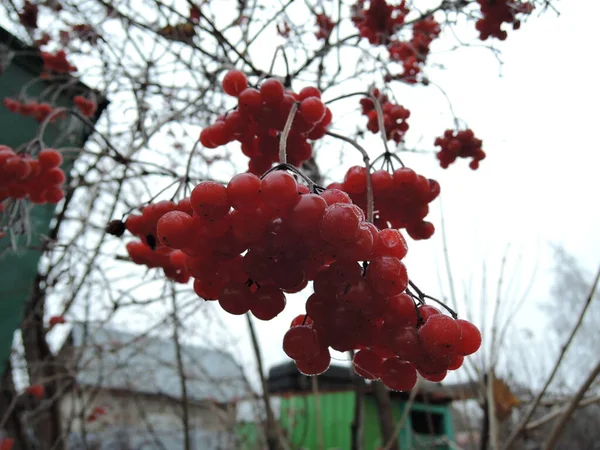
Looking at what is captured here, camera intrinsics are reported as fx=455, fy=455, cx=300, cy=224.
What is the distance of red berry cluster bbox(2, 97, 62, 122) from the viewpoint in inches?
104

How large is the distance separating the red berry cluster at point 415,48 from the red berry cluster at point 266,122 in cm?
130

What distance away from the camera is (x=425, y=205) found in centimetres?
92

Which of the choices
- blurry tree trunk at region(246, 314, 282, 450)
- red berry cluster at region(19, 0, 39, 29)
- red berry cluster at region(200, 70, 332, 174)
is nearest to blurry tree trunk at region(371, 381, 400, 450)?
blurry tree trunk at region(246, 314, 282, 450)

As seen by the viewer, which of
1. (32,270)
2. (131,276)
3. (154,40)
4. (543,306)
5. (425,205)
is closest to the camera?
(425,205)

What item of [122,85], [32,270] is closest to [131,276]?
[32,270]

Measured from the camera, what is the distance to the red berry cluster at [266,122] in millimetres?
944

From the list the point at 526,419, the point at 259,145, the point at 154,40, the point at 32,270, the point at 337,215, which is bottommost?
the point at 526,419

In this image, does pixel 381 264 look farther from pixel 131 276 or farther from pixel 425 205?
pixel 131 276

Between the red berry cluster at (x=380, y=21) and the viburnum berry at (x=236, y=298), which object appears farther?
Result: the red berry cluster at (x=380, y=21)

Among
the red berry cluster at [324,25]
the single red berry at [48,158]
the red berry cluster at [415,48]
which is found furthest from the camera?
the red berry cluster at [324,25]

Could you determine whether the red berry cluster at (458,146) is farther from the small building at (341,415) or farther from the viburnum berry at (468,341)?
the small building at (341,415)

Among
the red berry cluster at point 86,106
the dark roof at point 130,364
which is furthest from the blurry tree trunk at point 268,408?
the red berry cluster at point 86,106

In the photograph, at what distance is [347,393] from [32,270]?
4357 millimetres

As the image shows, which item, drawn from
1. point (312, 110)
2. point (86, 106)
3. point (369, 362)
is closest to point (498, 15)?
point (312, 110)
